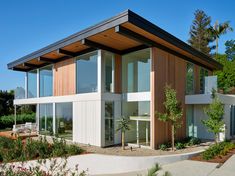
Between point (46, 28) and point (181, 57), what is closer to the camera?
point (46, 28)

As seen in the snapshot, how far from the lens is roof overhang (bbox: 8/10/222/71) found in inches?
459

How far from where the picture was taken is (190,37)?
157 feet

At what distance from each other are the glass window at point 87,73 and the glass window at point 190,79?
280 inches

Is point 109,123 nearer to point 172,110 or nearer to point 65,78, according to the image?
point 172,110

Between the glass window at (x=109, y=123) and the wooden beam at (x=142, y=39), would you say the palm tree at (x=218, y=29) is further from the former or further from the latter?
the glass window at (x=109, y=123)

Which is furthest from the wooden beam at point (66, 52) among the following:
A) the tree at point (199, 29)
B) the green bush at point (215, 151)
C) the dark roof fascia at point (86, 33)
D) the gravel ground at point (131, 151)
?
the tree at point (199, 29)

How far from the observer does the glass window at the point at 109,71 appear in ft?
49.9

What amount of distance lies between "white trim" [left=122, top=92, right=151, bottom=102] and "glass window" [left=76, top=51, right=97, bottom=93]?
6.70 feet

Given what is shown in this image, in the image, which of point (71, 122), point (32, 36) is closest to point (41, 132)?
point (71, 122)

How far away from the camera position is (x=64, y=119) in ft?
57.6

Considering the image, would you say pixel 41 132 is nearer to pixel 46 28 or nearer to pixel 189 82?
pixel 46 28

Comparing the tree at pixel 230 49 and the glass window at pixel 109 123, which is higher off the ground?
the tree at pixel 230 49

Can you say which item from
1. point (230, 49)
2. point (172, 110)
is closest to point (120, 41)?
point (172, 110)

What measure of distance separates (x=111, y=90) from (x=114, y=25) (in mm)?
4954
